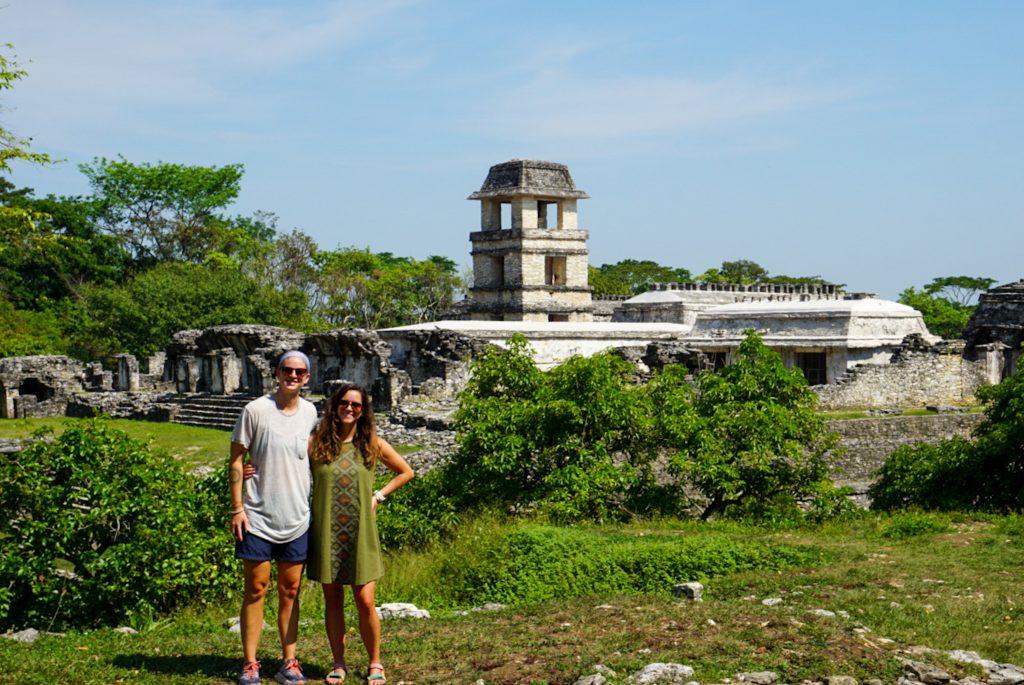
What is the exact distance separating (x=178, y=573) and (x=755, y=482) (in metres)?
6.45

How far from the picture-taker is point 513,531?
986cm

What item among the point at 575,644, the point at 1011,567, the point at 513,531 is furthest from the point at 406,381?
the point at 575,644

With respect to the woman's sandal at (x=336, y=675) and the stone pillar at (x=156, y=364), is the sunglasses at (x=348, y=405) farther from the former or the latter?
the stone pillar at (x=156, y=364)

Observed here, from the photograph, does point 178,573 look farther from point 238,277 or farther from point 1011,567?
point 238,277

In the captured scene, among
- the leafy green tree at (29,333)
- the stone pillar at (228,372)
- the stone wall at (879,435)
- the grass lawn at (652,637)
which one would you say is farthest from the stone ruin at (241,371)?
the grass lawn at (652,637)

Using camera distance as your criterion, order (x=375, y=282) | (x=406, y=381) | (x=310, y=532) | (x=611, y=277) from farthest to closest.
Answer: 1. (x=611, y=277)
2. (x=375, y=282)
3. (x=406, y=381)
4. (x=310, y=532)

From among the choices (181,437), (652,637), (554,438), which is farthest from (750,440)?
(181,437)

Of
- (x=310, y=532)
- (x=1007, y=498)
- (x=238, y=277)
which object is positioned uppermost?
(x=238, y=277)

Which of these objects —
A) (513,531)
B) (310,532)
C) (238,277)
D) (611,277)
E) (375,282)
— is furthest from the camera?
(611,277)

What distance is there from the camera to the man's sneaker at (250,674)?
18.4ft

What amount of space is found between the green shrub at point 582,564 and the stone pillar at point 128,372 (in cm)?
2522

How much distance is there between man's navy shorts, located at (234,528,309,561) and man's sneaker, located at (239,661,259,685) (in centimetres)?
50

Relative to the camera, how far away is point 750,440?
12469 mm

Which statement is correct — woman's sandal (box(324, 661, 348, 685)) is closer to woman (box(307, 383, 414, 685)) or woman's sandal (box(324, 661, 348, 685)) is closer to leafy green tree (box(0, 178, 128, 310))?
woman (box(307, 383, 414, 685))
